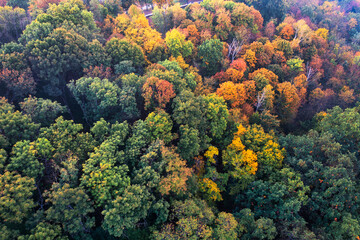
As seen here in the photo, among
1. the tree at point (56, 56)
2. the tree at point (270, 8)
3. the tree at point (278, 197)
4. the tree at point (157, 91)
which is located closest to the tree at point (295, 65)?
the tree at point (270, 8)

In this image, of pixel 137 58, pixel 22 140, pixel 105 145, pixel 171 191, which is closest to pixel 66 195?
pixel 105 145

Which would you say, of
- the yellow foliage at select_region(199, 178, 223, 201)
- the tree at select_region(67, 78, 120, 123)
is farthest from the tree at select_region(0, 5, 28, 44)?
the yellow foliage at select_region(199, 178, 223, 201)

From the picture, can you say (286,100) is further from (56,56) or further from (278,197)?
(56,56)

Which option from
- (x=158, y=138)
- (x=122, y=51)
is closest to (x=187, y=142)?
(x=158, y=138)

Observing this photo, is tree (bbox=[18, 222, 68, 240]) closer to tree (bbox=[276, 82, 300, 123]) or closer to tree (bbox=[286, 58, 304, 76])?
tree (bbox=[276, 82, 300, 123])

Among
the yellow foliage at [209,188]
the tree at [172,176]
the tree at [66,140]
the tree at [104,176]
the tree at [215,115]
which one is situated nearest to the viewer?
the tree at [104,176]

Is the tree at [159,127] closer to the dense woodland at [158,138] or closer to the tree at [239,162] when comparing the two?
the dense woodland at [158,138]

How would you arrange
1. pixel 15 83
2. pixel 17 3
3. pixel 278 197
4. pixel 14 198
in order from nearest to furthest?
1. pixel 14 198
2. pixel 278 197
3. pixel 15 83
4. pixel 17 3
